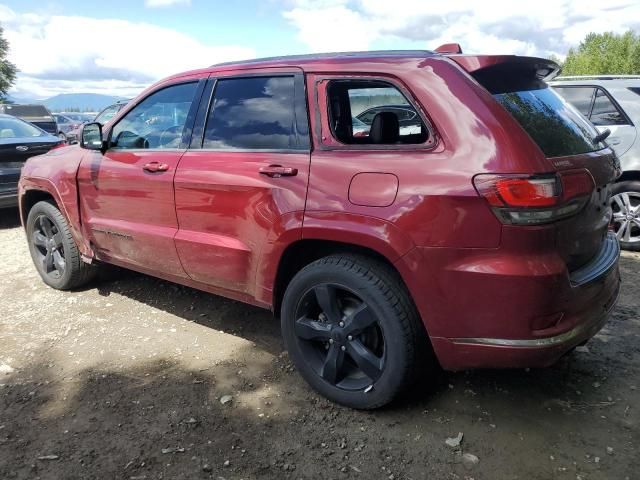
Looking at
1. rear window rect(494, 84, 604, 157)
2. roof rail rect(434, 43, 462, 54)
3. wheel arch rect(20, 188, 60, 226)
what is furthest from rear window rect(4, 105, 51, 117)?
rear window rect(494, 84, 604, 157)

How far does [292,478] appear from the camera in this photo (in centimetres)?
243

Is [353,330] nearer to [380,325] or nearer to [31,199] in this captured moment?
[380,325]

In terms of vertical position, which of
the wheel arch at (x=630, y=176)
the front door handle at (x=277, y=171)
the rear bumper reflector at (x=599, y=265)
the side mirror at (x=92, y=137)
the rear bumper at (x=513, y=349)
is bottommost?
the rear bumper at (x=513, y=349)

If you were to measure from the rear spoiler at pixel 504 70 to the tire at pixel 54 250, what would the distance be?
349 cm

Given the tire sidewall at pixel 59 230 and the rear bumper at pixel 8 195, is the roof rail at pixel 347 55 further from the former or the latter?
the rear bumper at pixel 8 195

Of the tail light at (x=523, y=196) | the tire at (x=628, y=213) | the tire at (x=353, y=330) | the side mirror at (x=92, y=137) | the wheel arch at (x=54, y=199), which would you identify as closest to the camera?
the tail light at (x=523, y=196)

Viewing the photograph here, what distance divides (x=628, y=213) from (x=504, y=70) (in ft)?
12.5

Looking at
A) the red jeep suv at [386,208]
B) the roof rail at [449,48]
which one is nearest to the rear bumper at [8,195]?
the red jeep suv at [386,208]

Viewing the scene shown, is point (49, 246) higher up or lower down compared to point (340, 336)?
lower down

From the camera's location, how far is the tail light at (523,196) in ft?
7.34

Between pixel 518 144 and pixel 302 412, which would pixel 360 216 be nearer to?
pixel 518 144

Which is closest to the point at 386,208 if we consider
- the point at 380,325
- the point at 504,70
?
the point at 380,325

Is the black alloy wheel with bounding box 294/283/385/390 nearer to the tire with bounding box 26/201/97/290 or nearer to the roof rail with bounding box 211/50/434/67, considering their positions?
the roof rail with bounding box 211/50/434/67

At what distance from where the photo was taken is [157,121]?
377cm
